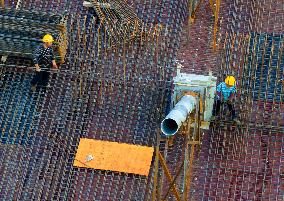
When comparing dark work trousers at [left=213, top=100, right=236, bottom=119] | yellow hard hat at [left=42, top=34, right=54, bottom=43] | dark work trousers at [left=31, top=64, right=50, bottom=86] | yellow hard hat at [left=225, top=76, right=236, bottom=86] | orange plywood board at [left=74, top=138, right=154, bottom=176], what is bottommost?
orange plywood board at [left=74, top=138, right=154, bottom=176]

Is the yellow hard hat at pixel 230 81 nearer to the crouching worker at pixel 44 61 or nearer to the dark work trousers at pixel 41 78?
the crouching worker at pixel 44 61

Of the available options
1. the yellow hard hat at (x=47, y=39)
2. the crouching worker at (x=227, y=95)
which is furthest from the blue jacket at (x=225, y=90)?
the yellow hard hat at (x=47, y=39)

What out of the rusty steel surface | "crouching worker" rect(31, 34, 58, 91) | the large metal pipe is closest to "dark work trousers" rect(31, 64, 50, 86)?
"crouching worker" rect(31, 34, 58, 91)

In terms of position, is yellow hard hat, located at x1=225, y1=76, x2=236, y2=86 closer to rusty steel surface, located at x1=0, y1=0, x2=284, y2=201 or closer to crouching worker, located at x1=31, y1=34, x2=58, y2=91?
rusty steel surface, located at x1=0, y1=0, x2=284, y2=201

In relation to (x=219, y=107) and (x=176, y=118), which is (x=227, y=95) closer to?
(x=219, y=107)

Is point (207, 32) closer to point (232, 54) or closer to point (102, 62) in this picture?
point (232, 54)

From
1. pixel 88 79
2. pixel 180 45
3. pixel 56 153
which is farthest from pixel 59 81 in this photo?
pixel 180 45
